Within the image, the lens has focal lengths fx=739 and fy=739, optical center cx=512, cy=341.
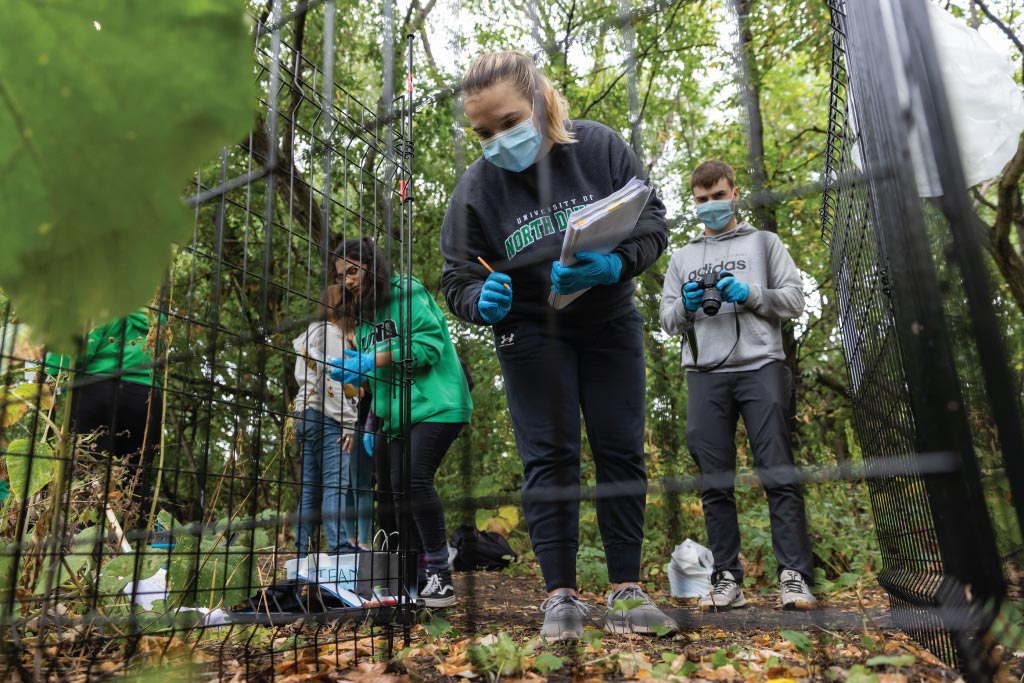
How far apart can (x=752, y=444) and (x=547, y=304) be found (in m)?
1.24

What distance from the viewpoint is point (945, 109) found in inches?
35.0

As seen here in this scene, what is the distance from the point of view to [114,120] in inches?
9.4

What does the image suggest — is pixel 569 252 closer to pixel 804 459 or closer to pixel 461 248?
pixel 461 248

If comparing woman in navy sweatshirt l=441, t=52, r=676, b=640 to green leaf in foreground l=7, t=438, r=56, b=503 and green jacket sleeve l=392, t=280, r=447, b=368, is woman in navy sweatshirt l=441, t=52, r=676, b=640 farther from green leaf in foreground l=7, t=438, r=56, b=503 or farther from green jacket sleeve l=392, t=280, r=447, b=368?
green leaf in foreground l=7, t=438, r=56, b=503

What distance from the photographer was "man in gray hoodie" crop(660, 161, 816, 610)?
273 cm

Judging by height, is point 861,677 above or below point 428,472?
below

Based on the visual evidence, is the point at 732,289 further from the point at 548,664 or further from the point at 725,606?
the point at 548,664

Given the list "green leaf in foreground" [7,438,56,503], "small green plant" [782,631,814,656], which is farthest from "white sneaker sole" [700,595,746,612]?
"green leaf in foreground" [7,438,56,503]

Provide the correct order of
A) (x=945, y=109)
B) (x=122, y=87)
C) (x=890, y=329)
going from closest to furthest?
(x=122, y=87), (x=945, y=109), (x=890, y=329)

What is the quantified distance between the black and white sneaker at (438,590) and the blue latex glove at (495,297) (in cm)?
142

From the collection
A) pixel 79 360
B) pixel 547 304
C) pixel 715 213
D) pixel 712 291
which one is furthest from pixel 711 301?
pixel 79 360

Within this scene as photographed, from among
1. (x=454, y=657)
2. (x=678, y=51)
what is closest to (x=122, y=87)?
(x=454, y=657)

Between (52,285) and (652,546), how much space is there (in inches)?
188

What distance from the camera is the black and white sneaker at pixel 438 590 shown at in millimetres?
2893
